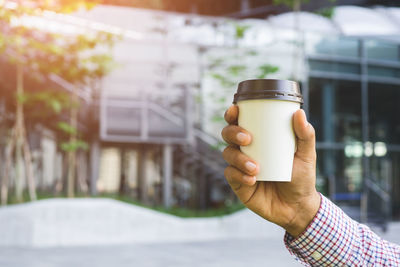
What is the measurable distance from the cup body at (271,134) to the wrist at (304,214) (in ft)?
1.12

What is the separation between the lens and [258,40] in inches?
698

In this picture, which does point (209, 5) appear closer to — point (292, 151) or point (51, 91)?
point (51, 91)

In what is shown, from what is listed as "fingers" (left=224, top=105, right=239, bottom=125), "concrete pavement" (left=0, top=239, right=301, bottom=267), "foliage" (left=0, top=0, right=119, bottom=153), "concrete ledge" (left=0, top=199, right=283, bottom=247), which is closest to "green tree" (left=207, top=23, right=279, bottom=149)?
"concrete ledge" (left=0, top=199, right=283, bottom=247)

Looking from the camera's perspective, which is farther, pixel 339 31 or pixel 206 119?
pixel 339 31

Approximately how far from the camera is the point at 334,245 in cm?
181

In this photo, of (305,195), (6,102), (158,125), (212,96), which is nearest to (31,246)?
(158,125)

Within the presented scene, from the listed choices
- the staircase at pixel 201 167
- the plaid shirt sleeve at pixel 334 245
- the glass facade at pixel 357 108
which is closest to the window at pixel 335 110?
the glass facade at pixel 357 108

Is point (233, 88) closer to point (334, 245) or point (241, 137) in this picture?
point (334, 245)

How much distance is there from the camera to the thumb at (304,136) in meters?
1.48

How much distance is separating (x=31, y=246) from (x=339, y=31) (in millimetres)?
12669

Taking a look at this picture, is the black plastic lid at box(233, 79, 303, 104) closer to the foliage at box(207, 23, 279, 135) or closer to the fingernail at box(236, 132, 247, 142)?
the fingernail at box(236, 132, 247, 142)

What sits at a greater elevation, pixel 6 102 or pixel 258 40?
pixel 258 40

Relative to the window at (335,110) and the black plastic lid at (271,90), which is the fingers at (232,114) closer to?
the black plastic lid at (271,90)

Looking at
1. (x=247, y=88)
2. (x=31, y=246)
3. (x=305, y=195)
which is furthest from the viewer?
(x=31, y=246)
